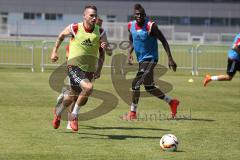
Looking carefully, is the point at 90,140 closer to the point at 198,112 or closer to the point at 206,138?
the point at 206,138

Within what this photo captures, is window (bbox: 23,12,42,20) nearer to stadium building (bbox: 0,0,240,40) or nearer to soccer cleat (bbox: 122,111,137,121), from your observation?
stadium building (bbox: 0,0,240,40)

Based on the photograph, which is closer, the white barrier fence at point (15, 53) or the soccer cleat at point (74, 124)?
the soccer cleat at point (74, 124)

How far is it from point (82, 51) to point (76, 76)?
472mm

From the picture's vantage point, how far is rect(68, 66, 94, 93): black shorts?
11.5m

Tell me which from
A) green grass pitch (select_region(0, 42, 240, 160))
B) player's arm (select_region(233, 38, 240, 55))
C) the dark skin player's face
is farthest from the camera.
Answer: player's arm (select_region(233, 38, 240, 55))

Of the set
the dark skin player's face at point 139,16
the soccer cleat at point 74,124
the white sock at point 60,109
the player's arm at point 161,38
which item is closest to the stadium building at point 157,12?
the dark skin player's face at point 139,16

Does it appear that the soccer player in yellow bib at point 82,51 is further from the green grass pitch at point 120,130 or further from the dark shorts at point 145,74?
the dark shorts at point 145,74

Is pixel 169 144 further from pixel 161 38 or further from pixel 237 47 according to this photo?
pixel 237 47

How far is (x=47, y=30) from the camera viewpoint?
213 ft

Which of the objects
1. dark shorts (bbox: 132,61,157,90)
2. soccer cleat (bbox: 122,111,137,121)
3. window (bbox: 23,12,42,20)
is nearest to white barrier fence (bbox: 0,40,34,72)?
dark shorts (bbox: 132,61,157,90)

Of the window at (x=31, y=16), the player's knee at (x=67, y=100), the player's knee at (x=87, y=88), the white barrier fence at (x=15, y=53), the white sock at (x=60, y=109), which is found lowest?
the white barrier fence at (x=15, y=53)

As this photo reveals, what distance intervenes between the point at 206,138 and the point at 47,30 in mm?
55006

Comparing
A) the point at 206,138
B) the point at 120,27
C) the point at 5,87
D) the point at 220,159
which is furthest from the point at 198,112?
the point at 120,27

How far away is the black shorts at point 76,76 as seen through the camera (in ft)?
37.6
